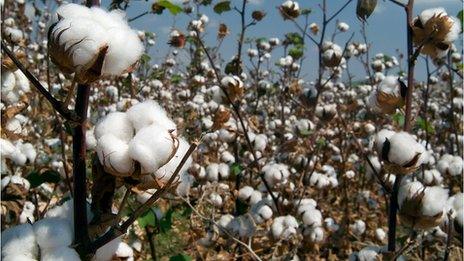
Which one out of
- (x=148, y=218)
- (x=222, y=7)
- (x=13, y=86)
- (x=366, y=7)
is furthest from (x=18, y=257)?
(x=222, y=7)

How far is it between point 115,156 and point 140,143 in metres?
0.04

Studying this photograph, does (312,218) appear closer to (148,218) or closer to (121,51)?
(148,218)

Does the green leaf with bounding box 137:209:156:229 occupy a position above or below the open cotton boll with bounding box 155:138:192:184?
below

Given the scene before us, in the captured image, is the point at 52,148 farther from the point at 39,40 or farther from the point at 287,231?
the point at 39,40

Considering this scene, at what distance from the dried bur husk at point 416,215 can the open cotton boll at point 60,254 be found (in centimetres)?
98

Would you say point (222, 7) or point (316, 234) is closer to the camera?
point (316, 234)

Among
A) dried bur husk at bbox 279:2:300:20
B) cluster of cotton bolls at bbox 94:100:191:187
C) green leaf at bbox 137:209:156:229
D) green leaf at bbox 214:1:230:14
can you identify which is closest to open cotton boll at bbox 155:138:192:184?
cluster of cotton bolls at bbox 94:100:191:187

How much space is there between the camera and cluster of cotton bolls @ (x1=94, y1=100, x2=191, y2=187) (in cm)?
72

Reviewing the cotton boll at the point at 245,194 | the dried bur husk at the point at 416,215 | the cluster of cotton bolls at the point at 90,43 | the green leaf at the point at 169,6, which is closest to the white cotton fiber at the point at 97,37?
the cluster of cotton bolls at the point at 90,43

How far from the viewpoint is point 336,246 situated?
13.0ft

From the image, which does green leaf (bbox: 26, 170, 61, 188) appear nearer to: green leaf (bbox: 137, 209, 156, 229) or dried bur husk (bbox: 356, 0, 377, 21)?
green leaf (bbox: 137, 209, 156, 229)

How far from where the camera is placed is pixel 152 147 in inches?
28.2

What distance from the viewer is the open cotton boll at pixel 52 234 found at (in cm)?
73

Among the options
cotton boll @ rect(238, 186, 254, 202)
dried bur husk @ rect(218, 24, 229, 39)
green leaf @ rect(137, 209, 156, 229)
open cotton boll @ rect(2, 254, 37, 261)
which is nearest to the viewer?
open cotton boll @ rect(2, 254, 37, 261)
